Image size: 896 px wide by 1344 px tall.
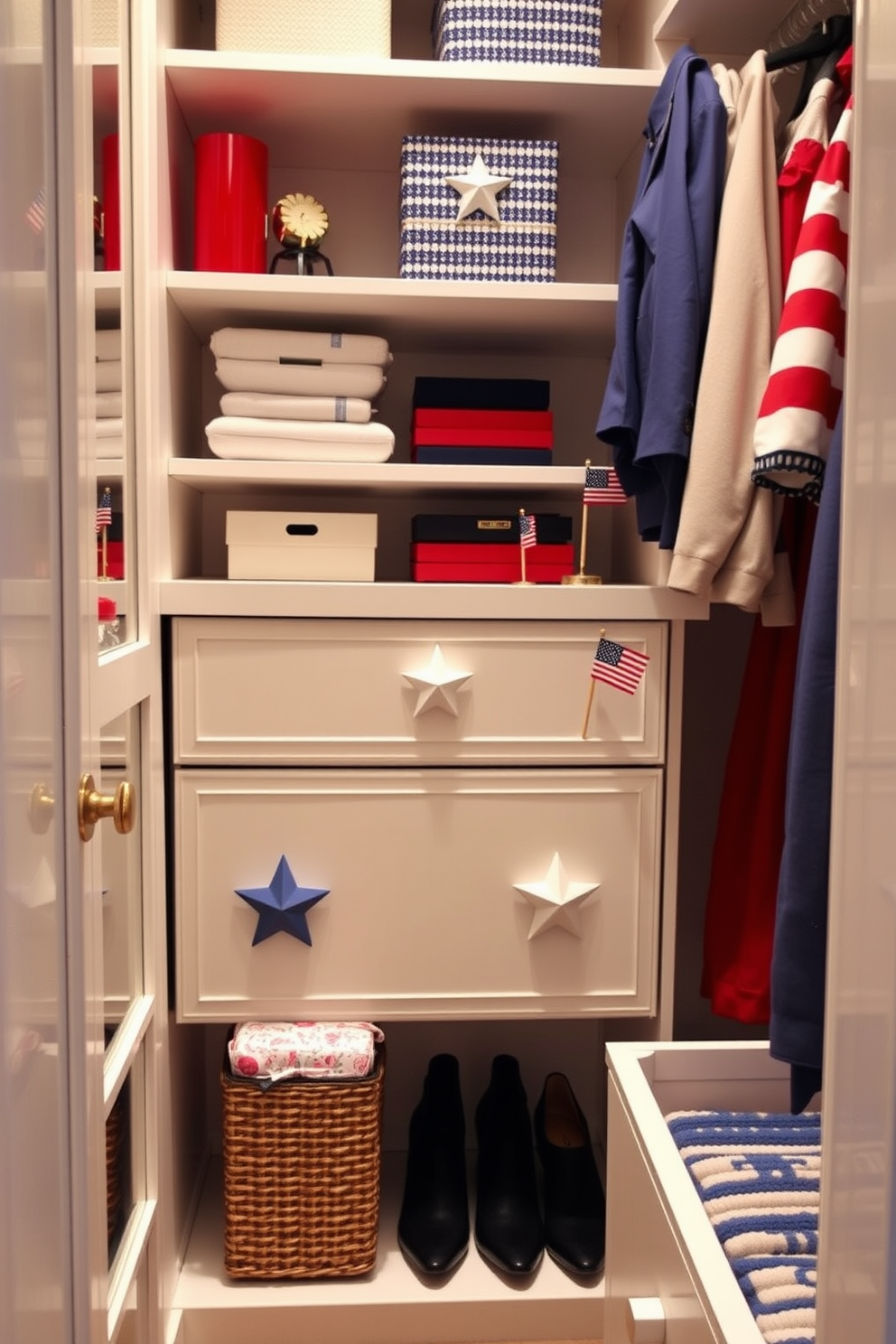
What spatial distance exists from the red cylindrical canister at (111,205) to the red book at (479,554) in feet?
2.12

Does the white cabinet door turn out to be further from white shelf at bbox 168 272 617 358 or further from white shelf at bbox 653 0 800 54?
white shelf at bbox 653 0 800 54

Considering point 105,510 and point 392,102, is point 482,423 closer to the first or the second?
point 392,102

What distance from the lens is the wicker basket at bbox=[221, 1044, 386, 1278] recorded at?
5.57 feet

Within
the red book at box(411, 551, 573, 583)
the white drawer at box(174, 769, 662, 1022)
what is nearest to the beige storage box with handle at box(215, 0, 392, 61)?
the red book at box(411, 551, 573, 583)

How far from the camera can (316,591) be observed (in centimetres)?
167

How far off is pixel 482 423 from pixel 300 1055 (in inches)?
39.8

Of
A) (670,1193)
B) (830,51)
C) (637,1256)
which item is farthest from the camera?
(830,51)

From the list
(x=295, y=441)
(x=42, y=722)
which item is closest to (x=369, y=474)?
(x=295, y=441)

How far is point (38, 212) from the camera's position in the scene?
32.6 inches

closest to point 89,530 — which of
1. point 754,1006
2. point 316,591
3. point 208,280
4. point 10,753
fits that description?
point 10,753

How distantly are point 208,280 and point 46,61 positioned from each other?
2.83 feet

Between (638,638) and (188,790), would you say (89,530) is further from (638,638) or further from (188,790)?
(638,638)

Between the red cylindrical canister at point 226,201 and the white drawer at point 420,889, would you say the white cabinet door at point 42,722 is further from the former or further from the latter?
the red cylindrical canister at point 226,201

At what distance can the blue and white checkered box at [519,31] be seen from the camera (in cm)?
174
